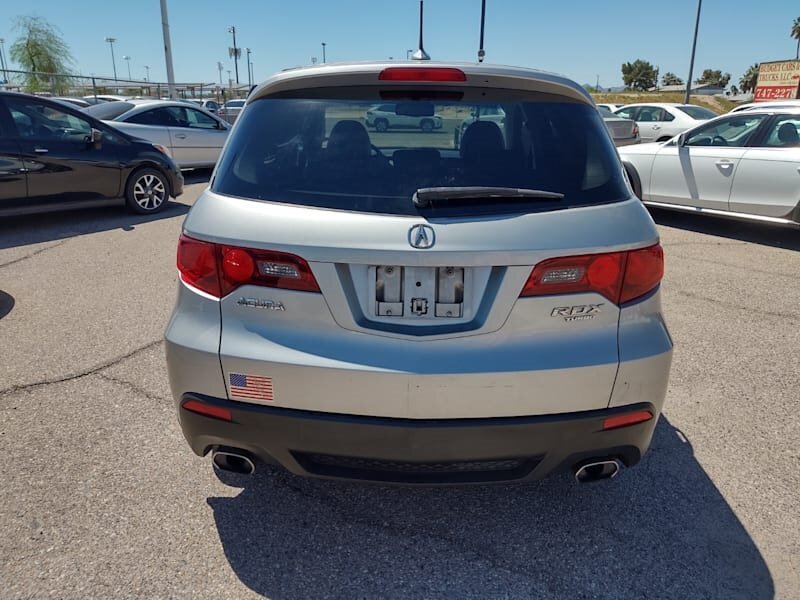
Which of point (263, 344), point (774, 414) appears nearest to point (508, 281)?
point (263, 344)

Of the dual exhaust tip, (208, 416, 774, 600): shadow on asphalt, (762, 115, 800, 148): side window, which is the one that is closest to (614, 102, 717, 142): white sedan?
(762, 115, 800, 148): side window

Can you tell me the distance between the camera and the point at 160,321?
186 inches

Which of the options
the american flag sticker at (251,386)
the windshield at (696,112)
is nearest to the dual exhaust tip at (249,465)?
the american flag sticker at (251,386)

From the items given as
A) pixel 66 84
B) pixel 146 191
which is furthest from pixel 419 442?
pixel 66 84

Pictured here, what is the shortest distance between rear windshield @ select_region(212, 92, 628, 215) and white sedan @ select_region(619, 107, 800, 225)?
4.95m

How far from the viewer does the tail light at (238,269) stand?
200 centimetres

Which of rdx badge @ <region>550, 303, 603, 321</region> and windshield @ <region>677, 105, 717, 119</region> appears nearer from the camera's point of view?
rdx badge @ <region>550, 303, 603, 321</region>

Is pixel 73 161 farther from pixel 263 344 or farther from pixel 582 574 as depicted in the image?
pixel 582 574

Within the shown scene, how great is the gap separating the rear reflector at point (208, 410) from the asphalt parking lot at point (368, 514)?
2.01 ft

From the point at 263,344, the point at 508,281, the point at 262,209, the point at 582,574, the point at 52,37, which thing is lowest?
the point at 582,574

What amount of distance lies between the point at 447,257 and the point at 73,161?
297 inches

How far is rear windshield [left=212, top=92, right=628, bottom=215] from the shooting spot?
82.2 inches

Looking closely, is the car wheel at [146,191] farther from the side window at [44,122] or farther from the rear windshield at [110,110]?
the rear windshield at [110,110]

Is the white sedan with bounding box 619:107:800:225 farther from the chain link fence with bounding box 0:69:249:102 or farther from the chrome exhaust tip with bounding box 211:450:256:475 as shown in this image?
the chain link fence with bounding box 0:69:249:102
